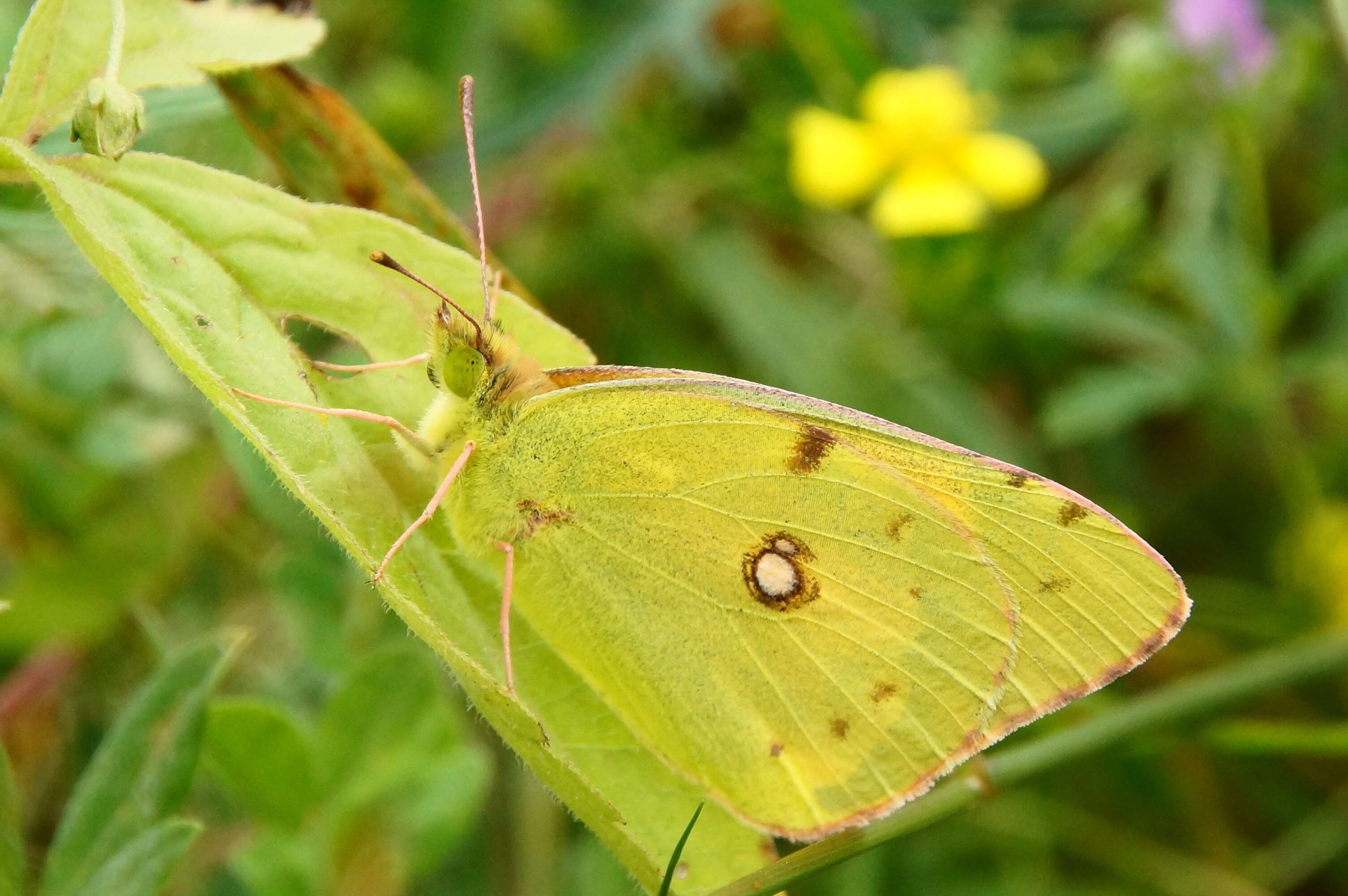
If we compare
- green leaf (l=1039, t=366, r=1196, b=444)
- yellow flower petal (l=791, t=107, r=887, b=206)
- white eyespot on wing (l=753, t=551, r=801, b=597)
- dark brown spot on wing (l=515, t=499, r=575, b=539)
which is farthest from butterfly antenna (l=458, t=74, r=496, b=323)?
green leaf (l=1039, t=366, r=1196, b=444)

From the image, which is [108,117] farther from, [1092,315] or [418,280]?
[1092,315]

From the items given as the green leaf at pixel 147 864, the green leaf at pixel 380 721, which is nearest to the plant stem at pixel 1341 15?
the green leaf at pixel 380 721

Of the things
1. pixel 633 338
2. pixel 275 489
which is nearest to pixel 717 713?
pixel 275 489

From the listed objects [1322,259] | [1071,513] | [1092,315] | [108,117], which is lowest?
[1322,259]

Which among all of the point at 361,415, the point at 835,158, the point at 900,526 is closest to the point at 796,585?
the point at 900,526

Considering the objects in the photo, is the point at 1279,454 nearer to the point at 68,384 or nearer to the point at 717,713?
the point at 717,713

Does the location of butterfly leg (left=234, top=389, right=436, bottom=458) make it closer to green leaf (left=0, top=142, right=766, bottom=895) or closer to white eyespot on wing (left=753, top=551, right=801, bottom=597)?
green leaf (left=0, top=142, right=766, bottom=895)
